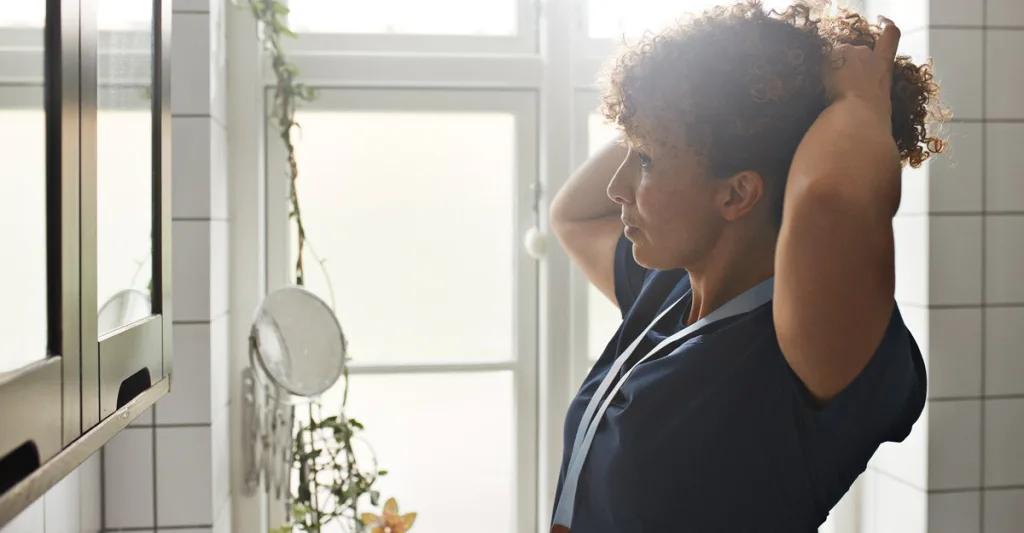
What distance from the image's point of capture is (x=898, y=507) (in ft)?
4.48

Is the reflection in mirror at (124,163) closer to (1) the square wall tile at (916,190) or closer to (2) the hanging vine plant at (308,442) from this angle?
(2) the hanging vine plant at (308,442)

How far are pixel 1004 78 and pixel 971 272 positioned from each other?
0.97ft

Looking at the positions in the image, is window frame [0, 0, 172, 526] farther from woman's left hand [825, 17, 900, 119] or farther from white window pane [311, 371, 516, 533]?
white window pane [311, 371, 516, 533]

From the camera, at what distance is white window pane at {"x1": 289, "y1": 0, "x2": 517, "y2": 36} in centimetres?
148

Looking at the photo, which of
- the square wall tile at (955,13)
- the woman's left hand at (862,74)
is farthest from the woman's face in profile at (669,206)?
the square wall tile at (955,13)

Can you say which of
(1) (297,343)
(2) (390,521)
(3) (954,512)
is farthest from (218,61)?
(3) (954,512)

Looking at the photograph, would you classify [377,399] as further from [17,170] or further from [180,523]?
[17,170]

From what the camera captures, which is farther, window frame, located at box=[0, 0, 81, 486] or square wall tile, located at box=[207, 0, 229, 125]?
square wall tile, located at box=[207, 0, 229, 125]

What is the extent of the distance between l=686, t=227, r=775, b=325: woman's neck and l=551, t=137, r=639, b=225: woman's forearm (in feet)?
0.96

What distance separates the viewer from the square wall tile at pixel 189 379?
1.24 m

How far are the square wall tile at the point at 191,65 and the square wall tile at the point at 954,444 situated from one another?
117 cm

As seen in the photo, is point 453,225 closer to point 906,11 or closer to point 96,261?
point 906,11

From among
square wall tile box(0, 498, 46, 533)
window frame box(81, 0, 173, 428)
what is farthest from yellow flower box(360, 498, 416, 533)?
window frame box(81, 0, 173, 428)

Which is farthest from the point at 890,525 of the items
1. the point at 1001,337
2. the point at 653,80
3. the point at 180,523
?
the point at 180,523
